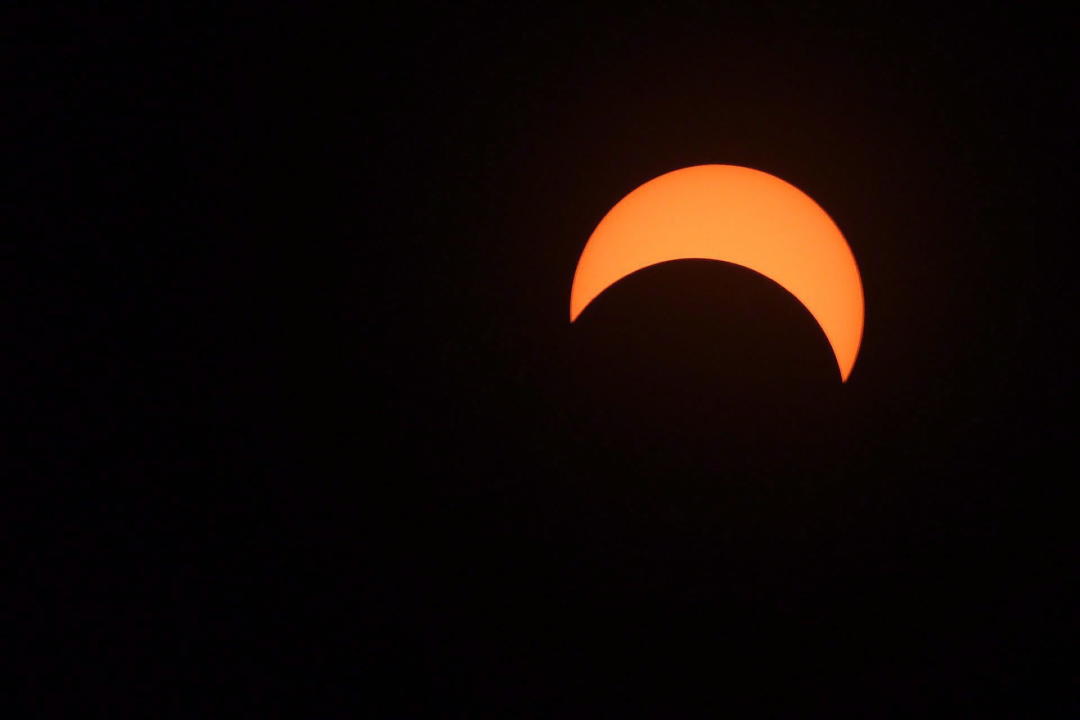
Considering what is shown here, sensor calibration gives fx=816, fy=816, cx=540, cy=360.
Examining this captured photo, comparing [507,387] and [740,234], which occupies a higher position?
[740,234]

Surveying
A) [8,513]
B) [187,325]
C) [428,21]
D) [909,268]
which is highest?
[428,21]

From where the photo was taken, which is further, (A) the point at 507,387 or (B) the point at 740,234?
(A) the point at 507,387

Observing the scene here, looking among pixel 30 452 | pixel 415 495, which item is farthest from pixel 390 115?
pixel 30 452

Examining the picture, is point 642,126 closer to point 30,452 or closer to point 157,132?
point 157,132
